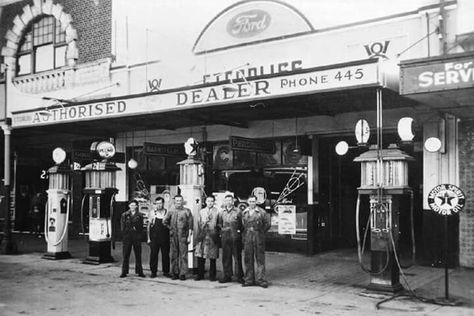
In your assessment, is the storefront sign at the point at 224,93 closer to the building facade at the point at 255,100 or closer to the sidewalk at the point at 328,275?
the building facade at the point at 255,100

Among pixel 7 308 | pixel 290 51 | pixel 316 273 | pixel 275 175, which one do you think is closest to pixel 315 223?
pixel 275 175

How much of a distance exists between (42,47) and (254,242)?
13.8 meters

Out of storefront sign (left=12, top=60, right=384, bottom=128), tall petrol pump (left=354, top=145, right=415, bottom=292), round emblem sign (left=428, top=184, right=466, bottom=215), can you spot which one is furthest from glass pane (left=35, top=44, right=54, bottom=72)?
round emblem sign (left=428, top=184, right=466, bottom=215)

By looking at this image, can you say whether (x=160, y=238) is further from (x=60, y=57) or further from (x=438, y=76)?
(x=60, y=57)

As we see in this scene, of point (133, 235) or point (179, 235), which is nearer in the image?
point (179, 235)

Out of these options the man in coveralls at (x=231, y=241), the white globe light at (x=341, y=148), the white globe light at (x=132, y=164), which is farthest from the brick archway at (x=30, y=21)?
the white globe light at (x=341, y=148)

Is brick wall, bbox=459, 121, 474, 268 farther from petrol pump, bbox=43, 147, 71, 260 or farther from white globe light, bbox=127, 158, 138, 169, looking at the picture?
white globe light, bbox=127, 158, 138, 169

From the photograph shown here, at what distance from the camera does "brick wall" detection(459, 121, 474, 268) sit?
39.3 ft

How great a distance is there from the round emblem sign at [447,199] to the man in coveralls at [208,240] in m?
4.23

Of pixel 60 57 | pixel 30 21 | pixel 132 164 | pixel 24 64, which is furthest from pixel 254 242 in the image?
pixel 30 21

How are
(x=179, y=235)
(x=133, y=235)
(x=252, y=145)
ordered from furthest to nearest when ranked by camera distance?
(x=252, y=145)
(x=133, y=235)
(x=179, y=235)

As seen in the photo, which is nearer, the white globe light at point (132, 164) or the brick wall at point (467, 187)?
the brick wall at point (467, 187)

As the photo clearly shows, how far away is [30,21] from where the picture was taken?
2069 cm

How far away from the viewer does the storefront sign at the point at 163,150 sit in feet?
48.6
